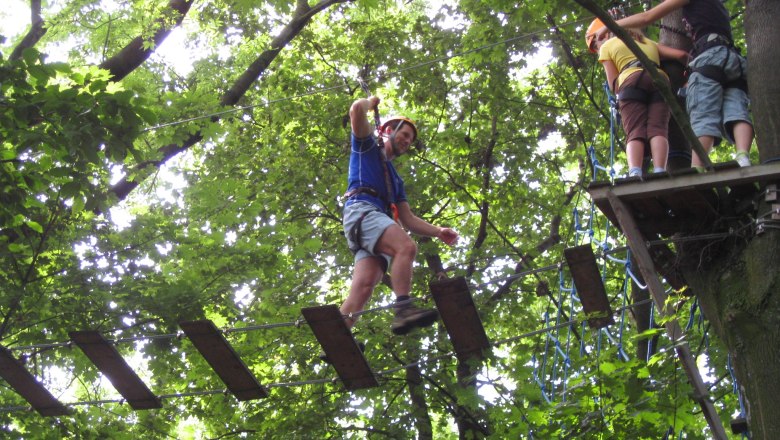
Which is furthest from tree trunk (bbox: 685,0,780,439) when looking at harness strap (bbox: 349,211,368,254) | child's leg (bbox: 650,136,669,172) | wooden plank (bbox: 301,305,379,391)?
wooden plank (bbox: 301,305,379,391)

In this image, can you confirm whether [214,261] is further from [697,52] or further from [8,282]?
[697,52]

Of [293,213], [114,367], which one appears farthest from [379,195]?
[293,213]

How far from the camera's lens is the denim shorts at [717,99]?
16.4 feet

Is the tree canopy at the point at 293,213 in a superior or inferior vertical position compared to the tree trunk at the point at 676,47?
superior

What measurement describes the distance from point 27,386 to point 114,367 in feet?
2.83

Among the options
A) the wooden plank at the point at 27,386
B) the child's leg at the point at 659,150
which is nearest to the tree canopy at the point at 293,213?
the wooden plank at the point at 27,386

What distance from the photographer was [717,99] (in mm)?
5047

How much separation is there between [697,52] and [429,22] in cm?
701

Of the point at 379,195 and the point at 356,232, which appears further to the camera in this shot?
the point at 379,195

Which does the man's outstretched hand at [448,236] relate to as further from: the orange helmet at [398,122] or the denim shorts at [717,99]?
the denim shorts at [717,99]

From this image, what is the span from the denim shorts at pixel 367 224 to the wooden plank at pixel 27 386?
262 cm

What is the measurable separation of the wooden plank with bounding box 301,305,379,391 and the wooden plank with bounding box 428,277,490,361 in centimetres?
59

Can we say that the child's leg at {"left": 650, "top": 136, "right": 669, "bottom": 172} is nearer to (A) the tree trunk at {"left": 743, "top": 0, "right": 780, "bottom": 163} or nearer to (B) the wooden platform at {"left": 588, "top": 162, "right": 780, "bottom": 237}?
(B) the wooden platform at {"left": 588, "top": 162, "right": 780, "bottom": 237}

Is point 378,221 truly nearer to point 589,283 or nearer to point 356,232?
point 356,232
